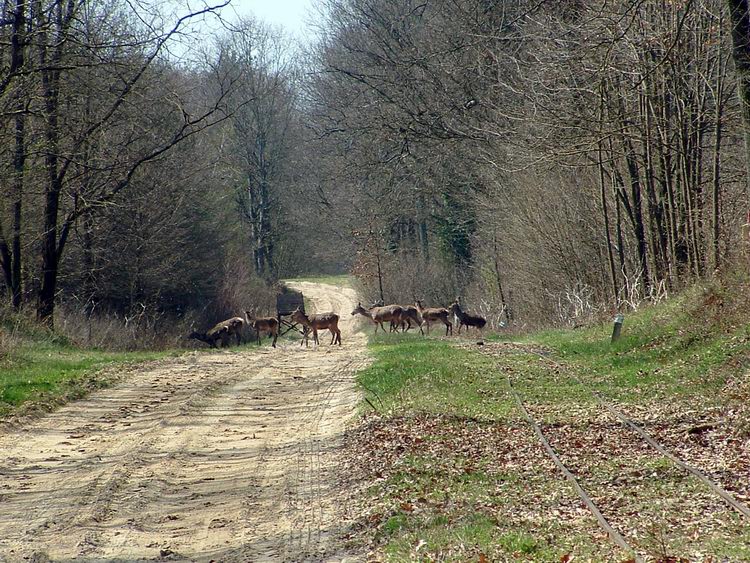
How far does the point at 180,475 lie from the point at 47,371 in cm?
921

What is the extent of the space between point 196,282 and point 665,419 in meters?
33.7

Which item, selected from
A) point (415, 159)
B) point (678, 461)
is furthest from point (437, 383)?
point (415, 159)

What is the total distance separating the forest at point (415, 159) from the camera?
20297 mm

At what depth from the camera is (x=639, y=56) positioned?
72.0ft

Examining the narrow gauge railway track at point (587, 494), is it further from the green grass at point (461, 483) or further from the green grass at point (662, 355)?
the green grass at point (662, 355)

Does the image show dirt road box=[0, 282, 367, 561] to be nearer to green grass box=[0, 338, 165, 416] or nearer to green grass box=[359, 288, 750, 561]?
green grass box=[0, 338, 165, 416]

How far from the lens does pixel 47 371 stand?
19.1 meters

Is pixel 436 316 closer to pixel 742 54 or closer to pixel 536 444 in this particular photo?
pixel 742 54

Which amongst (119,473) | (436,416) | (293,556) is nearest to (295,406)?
(436,416)

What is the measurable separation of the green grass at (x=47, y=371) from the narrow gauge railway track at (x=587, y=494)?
7.78 metres

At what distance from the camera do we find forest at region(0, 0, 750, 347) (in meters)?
20.3

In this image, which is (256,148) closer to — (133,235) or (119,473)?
(133,235)

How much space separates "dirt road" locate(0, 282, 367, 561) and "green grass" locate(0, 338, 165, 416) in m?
0.54

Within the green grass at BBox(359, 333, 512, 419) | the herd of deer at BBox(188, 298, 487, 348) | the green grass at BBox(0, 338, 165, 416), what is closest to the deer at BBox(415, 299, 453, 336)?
the herd of deer at BBox(188, 298, 487, 348)
